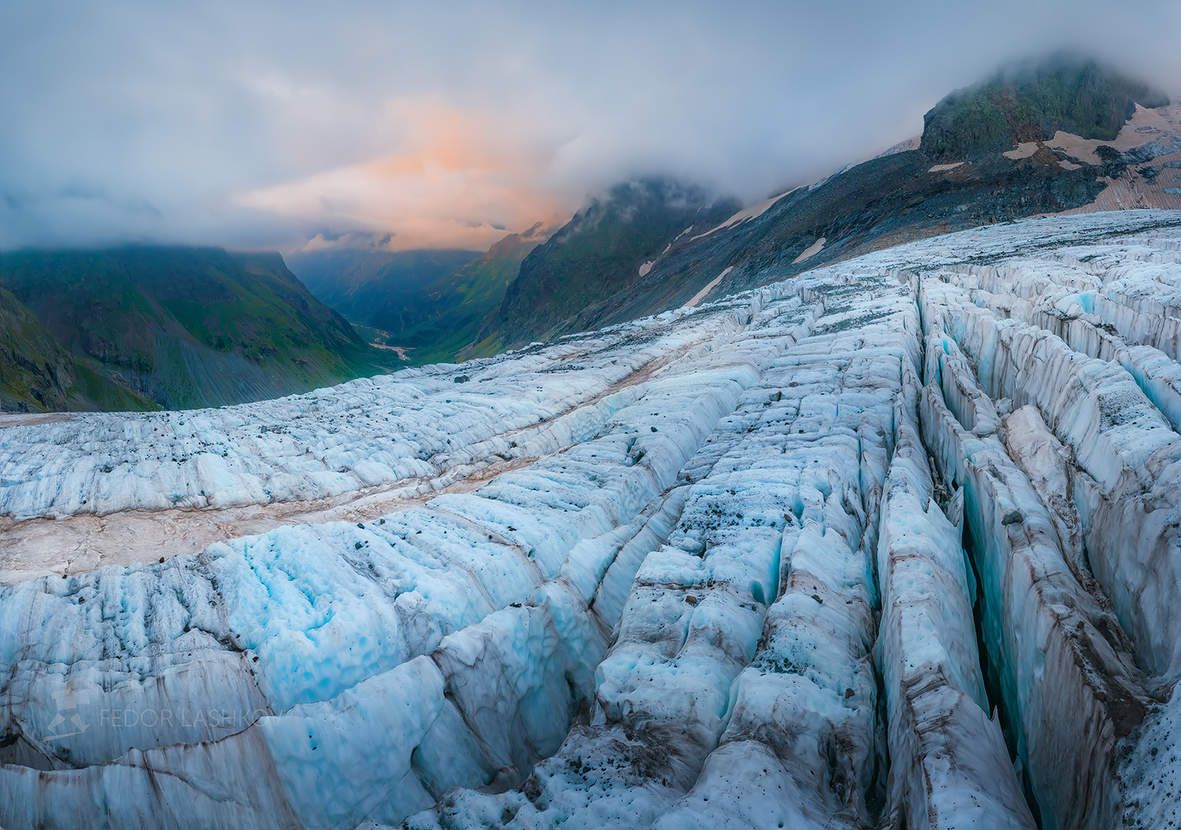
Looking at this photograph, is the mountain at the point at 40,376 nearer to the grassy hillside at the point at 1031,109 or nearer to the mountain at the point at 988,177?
the mountain at the point at 988,177

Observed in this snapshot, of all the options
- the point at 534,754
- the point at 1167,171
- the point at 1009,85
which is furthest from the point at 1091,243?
the point at 1009,85

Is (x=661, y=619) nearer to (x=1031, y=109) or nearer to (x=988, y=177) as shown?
(x=988, y=177)

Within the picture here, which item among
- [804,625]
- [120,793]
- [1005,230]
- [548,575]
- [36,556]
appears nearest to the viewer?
[120,793]

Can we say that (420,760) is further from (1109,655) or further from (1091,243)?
(1091,243)

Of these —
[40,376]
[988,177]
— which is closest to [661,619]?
[988,177]

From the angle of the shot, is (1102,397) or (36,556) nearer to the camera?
(1102,397)

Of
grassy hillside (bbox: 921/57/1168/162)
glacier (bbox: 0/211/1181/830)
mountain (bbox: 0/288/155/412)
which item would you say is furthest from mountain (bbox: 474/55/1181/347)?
mountain (bbox: 0/288/155/412)
